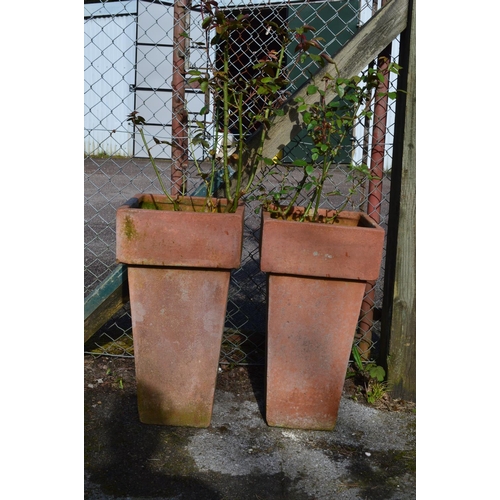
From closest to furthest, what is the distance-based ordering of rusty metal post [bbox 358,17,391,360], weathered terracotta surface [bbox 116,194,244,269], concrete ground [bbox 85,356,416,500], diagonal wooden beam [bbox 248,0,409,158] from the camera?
concrete ground [bbox 85,356,416,500], weathered terracotta surface [bbox 116,194,244,269], diagonal wooden beam [bbox 248,0,409,158], rusty metal post [bbox 358,17,391,360]

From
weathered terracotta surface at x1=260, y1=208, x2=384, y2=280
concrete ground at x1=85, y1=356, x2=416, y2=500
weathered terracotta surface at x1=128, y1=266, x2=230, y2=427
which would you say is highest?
weathered terracotta surface at x1=260, y1=208, x2=384, y2=280

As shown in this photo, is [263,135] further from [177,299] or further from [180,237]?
[177,299]

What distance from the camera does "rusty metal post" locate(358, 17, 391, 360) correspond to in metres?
2.61

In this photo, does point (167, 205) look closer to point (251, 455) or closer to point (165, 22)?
point (251, 455)

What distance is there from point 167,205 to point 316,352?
90cm

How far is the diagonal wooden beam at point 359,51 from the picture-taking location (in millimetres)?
2471

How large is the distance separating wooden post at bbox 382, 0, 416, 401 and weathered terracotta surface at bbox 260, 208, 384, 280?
1.35 feet

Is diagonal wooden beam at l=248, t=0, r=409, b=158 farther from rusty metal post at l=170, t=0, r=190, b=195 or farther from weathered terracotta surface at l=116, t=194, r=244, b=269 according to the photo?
weathered terracotta surface at l=116, t=194, r=244, b=269

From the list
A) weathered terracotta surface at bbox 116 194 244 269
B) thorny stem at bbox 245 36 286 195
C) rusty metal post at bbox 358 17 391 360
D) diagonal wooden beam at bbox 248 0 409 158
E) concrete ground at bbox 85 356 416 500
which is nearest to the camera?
concrete ground at bbox 85 356 416 500

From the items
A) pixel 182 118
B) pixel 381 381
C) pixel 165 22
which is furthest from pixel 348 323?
pixel 165 22

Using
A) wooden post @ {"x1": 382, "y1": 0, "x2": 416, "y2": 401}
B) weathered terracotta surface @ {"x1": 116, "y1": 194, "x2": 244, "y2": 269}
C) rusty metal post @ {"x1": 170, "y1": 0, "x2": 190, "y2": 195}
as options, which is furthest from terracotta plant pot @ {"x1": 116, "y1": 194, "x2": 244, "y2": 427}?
wooden post @ {"x1": 382, "y1": 0, "x2": 416, "y2": 401}

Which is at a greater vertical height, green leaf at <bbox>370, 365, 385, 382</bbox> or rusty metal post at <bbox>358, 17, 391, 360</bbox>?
rusty metal post at <bbox>358, 17, 391, 360</bbox>

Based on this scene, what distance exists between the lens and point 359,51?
2.49 m

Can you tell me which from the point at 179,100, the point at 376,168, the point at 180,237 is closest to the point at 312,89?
the point at 376,168
